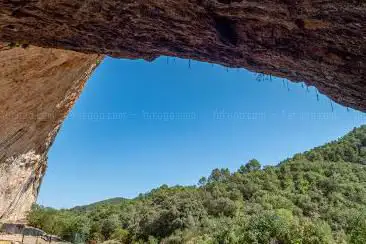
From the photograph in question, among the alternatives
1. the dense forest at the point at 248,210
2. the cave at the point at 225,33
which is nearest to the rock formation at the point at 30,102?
the cave at the point at 225,33

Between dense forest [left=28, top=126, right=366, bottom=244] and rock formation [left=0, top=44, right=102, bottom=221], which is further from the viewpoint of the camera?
dense forest [left=28, top=126, right=366, bottom=244]

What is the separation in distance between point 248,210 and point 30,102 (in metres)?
34.6

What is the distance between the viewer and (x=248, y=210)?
131 ft

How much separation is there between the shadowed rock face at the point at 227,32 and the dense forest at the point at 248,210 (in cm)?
2422

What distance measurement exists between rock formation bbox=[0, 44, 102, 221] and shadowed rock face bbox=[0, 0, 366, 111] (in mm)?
2848

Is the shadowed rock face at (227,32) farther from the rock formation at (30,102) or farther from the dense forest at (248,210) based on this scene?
the dense forest at (248,210)

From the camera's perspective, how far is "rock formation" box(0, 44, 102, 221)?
29.1 ft

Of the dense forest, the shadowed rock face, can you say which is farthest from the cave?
the dense forest

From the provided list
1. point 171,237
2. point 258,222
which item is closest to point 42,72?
point 258,222

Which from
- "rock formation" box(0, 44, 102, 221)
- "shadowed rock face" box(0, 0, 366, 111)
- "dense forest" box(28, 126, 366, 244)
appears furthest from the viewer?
"dense forest" box(28, 126, 366, 244)

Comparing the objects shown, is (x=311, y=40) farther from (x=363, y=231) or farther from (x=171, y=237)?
(x=171, y=237)

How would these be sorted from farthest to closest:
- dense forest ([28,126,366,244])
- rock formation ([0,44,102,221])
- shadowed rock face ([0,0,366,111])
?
dense forest ([28,126,366,244]), rock formation ([0,44,102,221]), shadowed rock face ([0,0,366,111])

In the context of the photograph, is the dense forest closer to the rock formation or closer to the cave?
the rock formation

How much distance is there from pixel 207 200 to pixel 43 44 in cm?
4512
